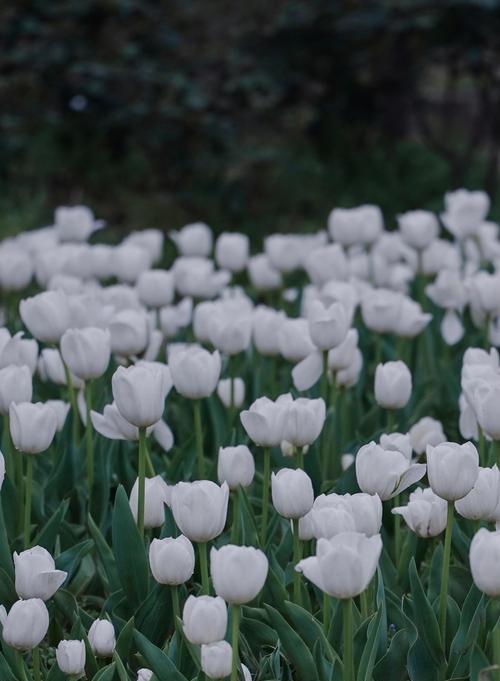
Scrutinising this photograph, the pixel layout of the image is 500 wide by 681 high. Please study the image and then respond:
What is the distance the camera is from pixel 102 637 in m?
1.75

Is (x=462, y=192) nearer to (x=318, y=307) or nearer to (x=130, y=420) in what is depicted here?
(x=318, y=307)

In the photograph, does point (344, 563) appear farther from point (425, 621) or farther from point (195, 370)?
point (195, 370)

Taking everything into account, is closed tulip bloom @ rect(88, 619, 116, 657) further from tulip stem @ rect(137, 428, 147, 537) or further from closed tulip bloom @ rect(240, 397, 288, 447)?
closed tulip bloom @ rect(240, 397, 288, 447)


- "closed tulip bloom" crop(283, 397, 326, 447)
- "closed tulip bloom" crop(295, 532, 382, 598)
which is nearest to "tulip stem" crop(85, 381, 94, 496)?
"closed tulip bloom" crop(283, 397, 326, 447)

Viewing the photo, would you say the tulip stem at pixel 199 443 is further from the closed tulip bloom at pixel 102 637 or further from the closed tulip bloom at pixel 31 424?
the closed tulip bloom at pixel 102 637

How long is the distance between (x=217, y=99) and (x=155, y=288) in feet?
14.0

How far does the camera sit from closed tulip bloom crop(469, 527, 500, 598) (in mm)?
1509

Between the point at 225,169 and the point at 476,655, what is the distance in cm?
597

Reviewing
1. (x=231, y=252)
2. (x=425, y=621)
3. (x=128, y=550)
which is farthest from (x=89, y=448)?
(x=231, y=252)

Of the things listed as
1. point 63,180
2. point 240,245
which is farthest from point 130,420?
point 63,180

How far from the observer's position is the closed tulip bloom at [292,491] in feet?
5.78

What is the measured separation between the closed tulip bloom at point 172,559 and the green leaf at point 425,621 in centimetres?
36

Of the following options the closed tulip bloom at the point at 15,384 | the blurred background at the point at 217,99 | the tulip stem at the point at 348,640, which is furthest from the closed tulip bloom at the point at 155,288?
the blurred background at the point at 217,99

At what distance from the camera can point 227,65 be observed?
7215mm
